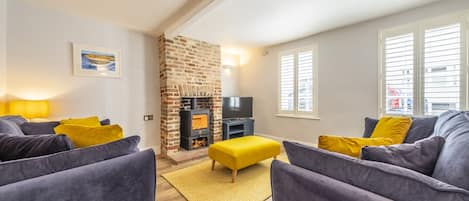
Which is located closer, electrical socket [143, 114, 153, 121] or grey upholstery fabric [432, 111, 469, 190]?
grey upholstery fabric [432, 111, 469, 190]

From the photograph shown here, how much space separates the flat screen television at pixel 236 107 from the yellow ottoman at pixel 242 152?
5.53ft

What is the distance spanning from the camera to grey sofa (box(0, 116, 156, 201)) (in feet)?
3.18

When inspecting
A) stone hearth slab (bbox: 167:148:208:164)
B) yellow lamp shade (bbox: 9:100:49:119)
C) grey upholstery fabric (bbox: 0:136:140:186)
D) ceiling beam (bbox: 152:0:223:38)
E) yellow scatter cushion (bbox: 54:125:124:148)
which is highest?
ceiling beam (bbox: 152:0:223:38)

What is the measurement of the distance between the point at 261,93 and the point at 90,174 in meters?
4.40

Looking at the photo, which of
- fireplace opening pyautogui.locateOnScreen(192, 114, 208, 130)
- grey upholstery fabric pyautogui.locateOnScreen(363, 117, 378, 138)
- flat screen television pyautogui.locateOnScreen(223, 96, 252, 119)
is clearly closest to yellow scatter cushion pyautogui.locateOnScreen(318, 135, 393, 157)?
grey upholstery fabric pyautogui.locateOnScreen(363, 117, 378, 138)

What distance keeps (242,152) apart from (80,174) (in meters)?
1.79

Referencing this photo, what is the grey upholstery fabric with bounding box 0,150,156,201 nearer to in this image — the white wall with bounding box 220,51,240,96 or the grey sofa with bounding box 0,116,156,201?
the grey sofa with bounding box 0,116,156,201

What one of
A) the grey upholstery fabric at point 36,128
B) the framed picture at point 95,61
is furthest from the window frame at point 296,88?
the grey upholstery fabric at point 36,128

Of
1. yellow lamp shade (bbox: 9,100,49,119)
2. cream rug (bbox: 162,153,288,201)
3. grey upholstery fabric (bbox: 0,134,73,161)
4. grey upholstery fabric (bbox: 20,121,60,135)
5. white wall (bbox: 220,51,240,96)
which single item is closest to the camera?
grey upholstery fabric (bbox: 0,134,73,161)

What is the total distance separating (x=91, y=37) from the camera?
3234mm

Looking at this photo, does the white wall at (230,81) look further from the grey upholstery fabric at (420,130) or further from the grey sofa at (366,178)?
the grey sofa at (366,178)

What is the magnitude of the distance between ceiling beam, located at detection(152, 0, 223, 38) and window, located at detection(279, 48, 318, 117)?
2495 millimetres

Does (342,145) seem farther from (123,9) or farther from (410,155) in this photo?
(123,9)

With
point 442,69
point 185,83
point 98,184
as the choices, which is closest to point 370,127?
point 442,69
